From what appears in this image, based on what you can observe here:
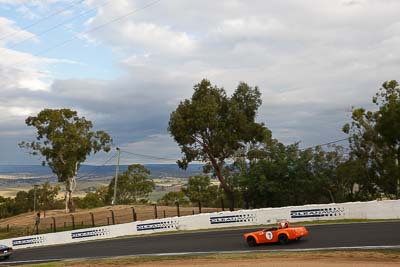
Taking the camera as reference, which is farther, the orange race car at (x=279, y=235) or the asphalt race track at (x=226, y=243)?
the orange race car at (x=279, y=235)

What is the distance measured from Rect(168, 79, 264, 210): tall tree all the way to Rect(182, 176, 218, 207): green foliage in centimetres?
3603

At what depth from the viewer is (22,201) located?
111438mm

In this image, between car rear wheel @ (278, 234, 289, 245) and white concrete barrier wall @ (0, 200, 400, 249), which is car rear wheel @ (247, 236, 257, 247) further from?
white concrete barrier wall @ (0, 200, 400, 249)

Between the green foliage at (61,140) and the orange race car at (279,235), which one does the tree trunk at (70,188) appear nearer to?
the green foliage at (61,140)

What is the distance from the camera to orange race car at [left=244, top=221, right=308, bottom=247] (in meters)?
22.1

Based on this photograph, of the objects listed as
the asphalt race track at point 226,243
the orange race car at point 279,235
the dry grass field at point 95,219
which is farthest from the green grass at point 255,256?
the dry grass field at point 95,219

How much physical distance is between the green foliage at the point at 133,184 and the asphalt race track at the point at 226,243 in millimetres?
62217

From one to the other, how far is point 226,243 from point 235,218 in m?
8.97

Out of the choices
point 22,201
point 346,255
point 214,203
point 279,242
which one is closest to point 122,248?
point 279,242

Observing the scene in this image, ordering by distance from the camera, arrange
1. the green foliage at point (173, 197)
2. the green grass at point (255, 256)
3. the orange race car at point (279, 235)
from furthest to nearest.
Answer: the green foliage at point (173, 197) → the orange race car at point (279, 235) → the green grass at point (255, 256)

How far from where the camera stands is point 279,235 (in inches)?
880

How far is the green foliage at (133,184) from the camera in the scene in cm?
9500

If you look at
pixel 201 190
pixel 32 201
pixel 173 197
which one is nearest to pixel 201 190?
pixel 201 190

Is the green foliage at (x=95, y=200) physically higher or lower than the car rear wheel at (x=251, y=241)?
lower
